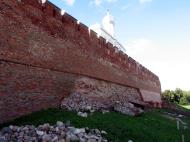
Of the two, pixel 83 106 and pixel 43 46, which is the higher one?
pixel 43 46

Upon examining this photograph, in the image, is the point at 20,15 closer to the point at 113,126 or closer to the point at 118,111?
the point at 113,126

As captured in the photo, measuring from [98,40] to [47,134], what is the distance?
8590mm

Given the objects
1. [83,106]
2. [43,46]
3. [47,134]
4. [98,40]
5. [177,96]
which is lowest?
[47,134]

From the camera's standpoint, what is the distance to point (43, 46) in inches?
382

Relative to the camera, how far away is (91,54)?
13508 mm

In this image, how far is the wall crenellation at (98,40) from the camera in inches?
404

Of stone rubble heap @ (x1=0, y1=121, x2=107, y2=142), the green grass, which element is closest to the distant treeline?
the green grass

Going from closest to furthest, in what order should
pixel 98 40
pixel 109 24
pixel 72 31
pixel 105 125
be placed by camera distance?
pixel 105 125, pixel 72 31, pixel 98 40, pixel 109 24

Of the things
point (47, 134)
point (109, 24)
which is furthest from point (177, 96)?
point (47, 134)

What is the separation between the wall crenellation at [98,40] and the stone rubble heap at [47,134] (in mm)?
4087

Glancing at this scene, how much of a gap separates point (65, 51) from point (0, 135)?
5061mm

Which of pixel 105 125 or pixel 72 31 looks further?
pixel 72 31

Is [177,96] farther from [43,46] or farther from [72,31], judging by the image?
[43,46]

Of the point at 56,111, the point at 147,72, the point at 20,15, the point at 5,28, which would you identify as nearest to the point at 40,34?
the point at 20,15
